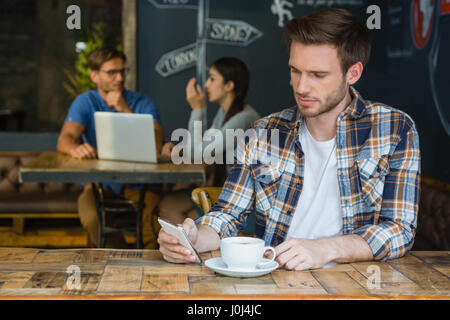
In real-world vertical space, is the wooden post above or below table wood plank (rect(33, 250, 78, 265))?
above

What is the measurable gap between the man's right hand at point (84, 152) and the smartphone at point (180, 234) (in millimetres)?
2328

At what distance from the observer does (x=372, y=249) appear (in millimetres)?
1656

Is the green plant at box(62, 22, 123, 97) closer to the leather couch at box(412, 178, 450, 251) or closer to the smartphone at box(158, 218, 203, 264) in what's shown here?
the leather couch at box(412, 178, 450, 251)

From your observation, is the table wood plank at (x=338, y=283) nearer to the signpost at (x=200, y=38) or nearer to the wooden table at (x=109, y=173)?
the wooden table at (x=109, y=173)

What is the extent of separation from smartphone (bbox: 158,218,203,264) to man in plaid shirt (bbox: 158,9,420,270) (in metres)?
0.12

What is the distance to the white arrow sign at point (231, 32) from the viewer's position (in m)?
5.69

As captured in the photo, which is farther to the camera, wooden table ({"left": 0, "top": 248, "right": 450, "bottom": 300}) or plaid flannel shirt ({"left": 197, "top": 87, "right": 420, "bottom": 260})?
plaid flannel shirt ({"left": 197, "top": 87, "right": 420, "bottom": 260})

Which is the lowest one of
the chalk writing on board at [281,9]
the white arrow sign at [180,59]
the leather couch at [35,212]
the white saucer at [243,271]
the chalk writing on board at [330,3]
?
the leather couch at [35,212]

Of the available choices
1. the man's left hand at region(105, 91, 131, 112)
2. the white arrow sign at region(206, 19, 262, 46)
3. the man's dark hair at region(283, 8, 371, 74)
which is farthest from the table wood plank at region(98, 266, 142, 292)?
the white arrow sign at region(206, 19, 262, 46)

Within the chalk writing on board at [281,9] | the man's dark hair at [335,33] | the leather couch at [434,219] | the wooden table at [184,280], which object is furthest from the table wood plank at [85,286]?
the chalk writing on board at [281,9]

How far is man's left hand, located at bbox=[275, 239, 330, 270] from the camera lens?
152 centimetres

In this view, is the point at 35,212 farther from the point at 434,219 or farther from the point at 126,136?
the point at 434,219

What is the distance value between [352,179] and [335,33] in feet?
1.52

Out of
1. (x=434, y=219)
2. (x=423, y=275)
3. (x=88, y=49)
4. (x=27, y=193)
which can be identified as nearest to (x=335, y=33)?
(x=423, y=275)
